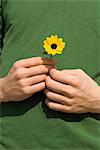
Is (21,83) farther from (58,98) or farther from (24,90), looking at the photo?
(58,98)

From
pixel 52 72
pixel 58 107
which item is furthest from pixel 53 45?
pixel 58 107

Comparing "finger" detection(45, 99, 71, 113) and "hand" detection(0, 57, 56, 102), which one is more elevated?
"hand" detection(0, 57, 56, 102)

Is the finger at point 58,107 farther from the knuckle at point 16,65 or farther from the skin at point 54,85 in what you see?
the knuckle at point 16,65

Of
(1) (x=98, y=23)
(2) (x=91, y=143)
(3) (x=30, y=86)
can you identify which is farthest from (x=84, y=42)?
(2) (x=91, y=143)

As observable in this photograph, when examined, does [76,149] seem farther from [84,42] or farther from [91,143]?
[84,42]

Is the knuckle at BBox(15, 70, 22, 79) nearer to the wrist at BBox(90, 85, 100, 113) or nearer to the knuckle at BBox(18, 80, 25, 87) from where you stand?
the knuckle at BBox(18, 80, 25, 87)

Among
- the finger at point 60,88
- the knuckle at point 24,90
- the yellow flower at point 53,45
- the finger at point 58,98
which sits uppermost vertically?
the yellow flower at point 53,45

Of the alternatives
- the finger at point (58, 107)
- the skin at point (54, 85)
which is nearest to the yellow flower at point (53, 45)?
the skin at point (54, 85)

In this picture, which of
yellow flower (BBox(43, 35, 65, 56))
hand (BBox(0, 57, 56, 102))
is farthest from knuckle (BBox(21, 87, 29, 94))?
yellow flower (BBox(43, 35, 65, 56))
